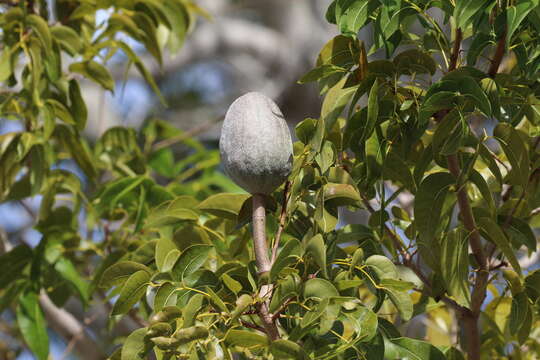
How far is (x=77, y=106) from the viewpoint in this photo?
1438mm

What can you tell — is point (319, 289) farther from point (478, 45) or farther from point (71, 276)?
point (71, 276)

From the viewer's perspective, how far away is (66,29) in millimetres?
1438

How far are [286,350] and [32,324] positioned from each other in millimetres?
824

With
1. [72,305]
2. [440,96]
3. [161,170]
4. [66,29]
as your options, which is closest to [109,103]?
[72,305]

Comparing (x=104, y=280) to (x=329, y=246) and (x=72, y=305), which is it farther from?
(x=72, y=305)

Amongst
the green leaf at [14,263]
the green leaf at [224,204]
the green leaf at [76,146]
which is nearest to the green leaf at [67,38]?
the green leaf at [76,146]

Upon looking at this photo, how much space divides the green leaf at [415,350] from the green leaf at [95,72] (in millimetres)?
842

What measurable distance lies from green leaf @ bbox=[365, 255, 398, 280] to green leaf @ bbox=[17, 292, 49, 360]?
2.50 feet

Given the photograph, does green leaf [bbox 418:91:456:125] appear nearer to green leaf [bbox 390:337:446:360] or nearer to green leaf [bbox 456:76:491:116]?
green leaf [bbox 456:76:491:116]

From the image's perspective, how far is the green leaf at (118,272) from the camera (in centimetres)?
85

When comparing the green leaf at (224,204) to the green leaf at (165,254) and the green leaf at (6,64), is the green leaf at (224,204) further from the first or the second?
the green leaf at (6,64)

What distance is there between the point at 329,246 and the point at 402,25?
0.24 m

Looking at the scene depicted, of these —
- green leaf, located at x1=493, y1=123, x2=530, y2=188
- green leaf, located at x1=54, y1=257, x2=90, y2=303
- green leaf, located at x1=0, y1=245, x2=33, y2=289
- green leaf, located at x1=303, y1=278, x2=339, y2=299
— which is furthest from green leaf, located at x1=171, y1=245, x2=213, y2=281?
green leaf, located at x1=0, y1=245, x2=33, y2=289

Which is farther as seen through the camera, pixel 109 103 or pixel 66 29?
pixel 109 103
